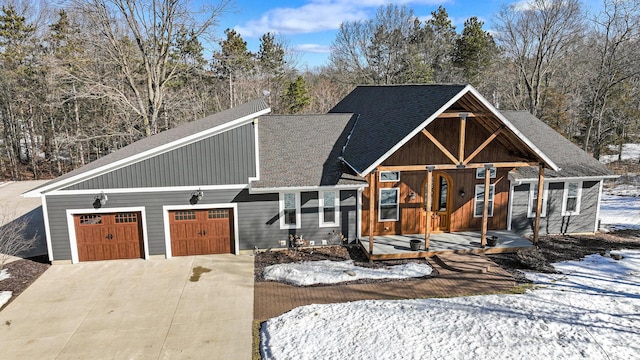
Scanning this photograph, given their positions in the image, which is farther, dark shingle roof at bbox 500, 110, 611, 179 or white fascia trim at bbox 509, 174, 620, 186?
dark shingle roof at bbox 500, 110, 611, 179

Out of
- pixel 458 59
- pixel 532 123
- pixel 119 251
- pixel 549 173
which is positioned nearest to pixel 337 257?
pixel 119 251

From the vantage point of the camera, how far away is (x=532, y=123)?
60.4 ft

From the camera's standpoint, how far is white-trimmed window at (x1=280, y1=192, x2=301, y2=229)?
14.2m

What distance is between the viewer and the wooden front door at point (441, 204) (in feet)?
50.2

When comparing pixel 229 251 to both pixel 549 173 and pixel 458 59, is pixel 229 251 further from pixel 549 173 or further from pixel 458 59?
pixel 458 59

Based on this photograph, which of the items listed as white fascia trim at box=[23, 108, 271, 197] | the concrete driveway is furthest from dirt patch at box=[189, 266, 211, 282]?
white fascia trim at box=[23, 108, 271, 197]

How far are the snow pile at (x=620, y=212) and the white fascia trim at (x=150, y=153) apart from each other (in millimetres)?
16603

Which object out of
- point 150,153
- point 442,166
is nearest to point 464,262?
point 442,166

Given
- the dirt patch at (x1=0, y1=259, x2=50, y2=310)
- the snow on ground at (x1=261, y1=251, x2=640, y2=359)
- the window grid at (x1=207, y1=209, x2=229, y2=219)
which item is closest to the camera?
the snow on ground at (x1=261, y1=251, x2=640, y2=359)

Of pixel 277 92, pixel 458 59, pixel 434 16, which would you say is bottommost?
pixel 277 92

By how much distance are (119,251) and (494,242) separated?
13.1 metres

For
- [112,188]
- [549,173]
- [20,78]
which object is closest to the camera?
[112,188]

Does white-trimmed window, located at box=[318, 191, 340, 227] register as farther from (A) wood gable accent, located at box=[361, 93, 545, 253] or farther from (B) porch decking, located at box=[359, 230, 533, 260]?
(B) porch decking, located at box=[359, 230, 533, 260]

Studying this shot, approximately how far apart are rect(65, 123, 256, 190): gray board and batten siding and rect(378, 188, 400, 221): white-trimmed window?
4.92m
